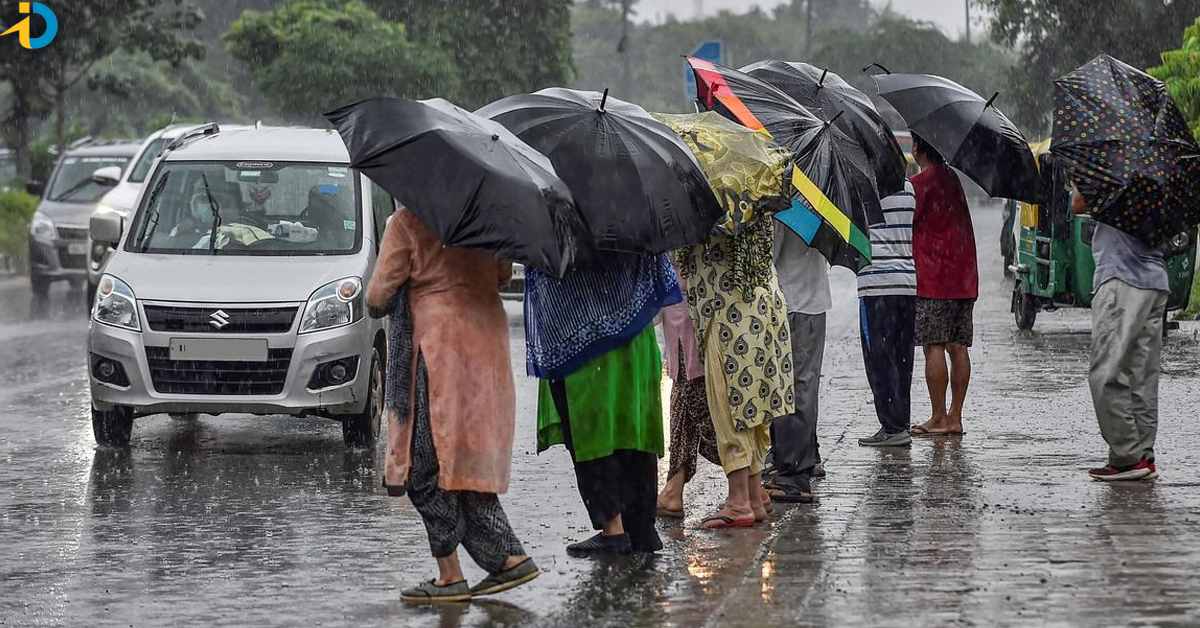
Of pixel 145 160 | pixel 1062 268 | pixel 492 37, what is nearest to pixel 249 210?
pixel 1062 268

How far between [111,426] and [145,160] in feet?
39.3

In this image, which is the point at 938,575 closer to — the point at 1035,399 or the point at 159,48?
the point at 1035,399

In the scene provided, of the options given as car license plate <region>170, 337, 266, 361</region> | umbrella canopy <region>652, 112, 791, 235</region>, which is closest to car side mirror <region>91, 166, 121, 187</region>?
car license plate <region>170, 337, 266, 361</region>

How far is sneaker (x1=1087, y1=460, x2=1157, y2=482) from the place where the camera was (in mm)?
9844

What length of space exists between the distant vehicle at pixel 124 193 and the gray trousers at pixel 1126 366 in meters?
12.0

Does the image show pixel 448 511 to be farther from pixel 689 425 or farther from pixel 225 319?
pixel 225 319

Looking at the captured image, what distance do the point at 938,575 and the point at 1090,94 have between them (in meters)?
3.06

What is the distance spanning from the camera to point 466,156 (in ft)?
23.1

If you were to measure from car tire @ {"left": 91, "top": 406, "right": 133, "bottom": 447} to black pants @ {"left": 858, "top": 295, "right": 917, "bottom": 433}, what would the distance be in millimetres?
4209

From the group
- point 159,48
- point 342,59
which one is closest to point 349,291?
point 159,48

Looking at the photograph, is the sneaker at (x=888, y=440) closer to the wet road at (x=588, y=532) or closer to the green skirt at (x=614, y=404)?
the wet road at (x=588, y=532)

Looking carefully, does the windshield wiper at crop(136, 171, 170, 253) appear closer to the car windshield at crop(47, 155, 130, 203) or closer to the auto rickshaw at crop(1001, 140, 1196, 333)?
the auto rickshaw at crop(1001, 140, 1196, 333)

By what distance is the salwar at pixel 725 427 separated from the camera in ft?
28.3

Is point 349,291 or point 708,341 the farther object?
point 349,291
